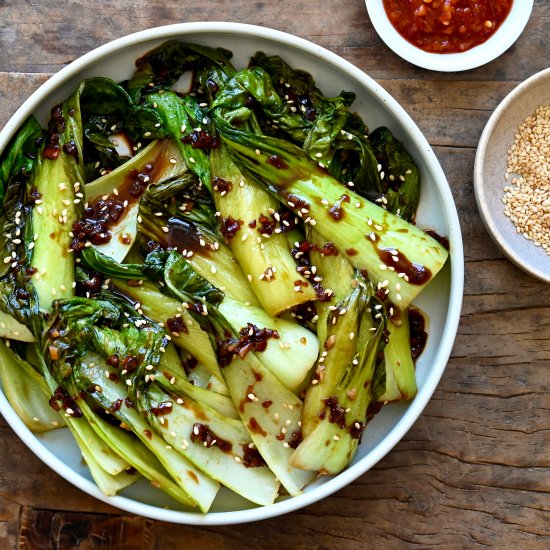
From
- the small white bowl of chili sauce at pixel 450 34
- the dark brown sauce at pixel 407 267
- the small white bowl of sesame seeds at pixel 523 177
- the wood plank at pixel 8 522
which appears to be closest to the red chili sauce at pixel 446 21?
the small white bowl of chili sauce at pixel 450 34

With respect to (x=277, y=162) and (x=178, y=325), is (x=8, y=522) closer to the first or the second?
(x=178, y=325)

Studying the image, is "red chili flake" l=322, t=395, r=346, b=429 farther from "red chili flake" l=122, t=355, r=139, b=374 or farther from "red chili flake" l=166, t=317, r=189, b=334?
"red chili flake" l=122, t=355, r=139, b=374

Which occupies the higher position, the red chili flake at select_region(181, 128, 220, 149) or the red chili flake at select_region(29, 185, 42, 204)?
the red chili flake at select_region(181, 128, 220, 149)

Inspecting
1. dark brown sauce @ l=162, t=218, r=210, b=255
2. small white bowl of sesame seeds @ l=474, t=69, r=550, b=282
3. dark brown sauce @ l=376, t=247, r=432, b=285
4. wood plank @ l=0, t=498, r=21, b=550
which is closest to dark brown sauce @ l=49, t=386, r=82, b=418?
wood plank @ l=0, t=498, r=21, b=550

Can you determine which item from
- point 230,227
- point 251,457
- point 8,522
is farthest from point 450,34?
point 8,522

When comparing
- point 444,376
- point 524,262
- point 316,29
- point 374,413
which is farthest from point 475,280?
point 316,29

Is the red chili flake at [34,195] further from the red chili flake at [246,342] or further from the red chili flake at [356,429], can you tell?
the red chili flake at [356,429]
